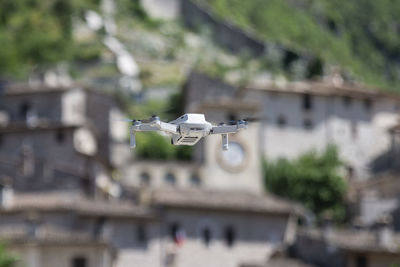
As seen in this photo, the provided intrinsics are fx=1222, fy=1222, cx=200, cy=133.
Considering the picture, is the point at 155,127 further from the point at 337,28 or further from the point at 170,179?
the point at 337,28

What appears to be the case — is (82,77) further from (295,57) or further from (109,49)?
(295,57)

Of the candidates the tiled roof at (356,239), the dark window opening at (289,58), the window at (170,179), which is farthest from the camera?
the dark window opening at (289,58)

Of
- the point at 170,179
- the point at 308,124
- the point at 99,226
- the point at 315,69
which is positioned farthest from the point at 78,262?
the point at 315,69

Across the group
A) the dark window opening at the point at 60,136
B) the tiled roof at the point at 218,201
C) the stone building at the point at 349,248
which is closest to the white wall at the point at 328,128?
the dark window opening at the point at 60,136

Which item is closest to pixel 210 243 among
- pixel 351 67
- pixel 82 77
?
pixel 82 77

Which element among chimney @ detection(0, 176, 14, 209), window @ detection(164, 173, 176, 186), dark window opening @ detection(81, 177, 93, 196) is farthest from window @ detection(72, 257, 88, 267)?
window @ detection(164, 173, 176, 186)

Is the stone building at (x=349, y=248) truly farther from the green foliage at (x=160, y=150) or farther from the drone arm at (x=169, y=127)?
the drone arm at (x=169, y=127)
